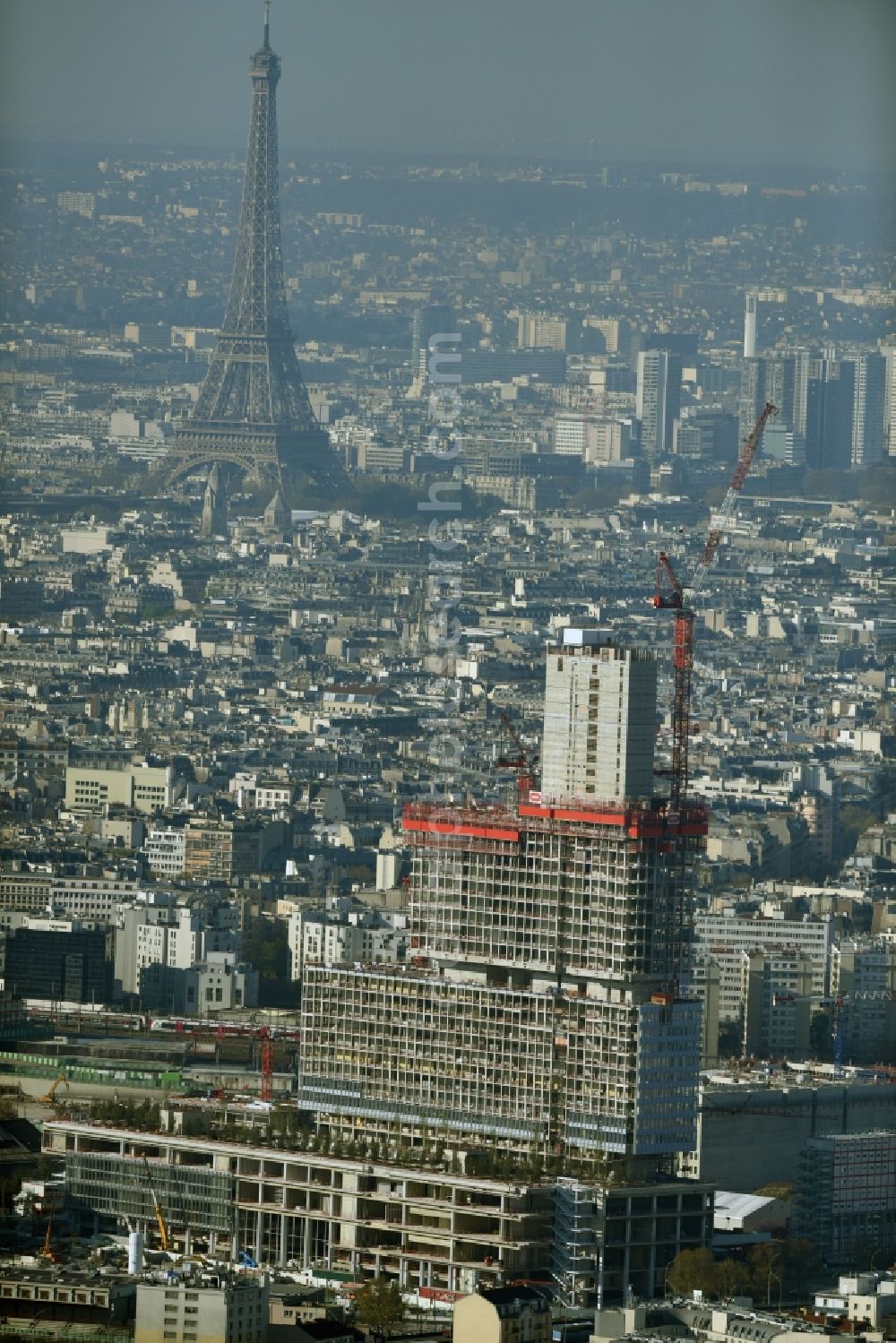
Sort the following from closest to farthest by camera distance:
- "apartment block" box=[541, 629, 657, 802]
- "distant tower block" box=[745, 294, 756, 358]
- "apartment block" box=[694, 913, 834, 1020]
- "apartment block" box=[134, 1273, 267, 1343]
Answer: "apartment block" box=[134, 1273, 267, 1343]
"apartment block" box=[541, 629, 657, 802]
"apartment block" box=[694, 913, 834, 1020]
"distant tower block" box=[745, 294, 756, 358]

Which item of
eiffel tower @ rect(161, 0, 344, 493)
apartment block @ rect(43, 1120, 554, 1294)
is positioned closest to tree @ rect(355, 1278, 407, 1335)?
apartment block @ rect(43, 1120, 554, 1294)

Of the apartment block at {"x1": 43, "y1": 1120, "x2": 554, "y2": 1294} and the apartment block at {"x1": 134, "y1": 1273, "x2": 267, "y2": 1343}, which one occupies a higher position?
the apartment block at {"x1": 43, "y1": 1120, "x2": 554, "y2": 1294}

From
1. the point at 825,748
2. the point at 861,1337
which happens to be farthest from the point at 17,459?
the point at 861,1337

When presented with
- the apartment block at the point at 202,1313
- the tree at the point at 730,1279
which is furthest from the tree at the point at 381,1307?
the tree at the point at 730,1279

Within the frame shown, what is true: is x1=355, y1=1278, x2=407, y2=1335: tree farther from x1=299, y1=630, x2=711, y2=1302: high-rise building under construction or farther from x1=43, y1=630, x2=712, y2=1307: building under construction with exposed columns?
x1=299, y1=630, x2=711, y2=1302: high-rise building under construction

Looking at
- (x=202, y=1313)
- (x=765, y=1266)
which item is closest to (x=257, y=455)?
(x=765, y=1266)

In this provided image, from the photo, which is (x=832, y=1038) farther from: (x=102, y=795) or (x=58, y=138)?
(x=58, y=138)
